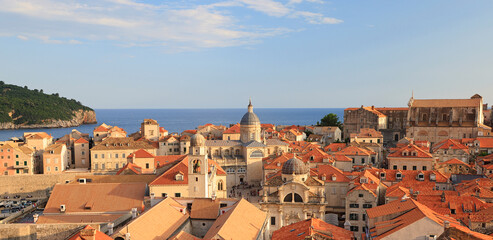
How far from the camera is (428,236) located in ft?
71.6

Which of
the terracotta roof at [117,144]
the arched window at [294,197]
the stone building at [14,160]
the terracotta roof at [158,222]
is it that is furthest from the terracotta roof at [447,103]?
the stone building at [14,160]

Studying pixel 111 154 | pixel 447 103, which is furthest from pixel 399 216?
pixel 447 103

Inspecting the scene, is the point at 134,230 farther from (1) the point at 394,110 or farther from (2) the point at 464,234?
(1) the point at 394,110

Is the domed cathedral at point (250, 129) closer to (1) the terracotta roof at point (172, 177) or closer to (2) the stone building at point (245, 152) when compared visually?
(2) the stone building at point (245, 152)

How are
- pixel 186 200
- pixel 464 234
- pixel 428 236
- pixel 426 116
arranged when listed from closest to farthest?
pixel 464 234 → pixel 428 236 → pixel 186 200 → pixel 426 116

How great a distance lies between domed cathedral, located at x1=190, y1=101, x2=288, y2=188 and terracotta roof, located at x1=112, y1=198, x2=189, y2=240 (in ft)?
96.7

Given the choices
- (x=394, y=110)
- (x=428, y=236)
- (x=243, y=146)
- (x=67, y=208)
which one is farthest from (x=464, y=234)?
(x=394, y=110)

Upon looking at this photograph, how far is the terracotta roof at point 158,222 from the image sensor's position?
80.9 feet

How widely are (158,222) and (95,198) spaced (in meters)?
9.57

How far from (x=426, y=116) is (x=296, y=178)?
5677 centimetres

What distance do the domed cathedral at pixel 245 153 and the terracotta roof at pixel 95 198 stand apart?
2672 centimetres

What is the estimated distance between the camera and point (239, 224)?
89.6 ft

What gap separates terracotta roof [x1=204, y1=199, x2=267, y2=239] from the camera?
2488cm

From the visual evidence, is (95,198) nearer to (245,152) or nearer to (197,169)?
(197,169)
